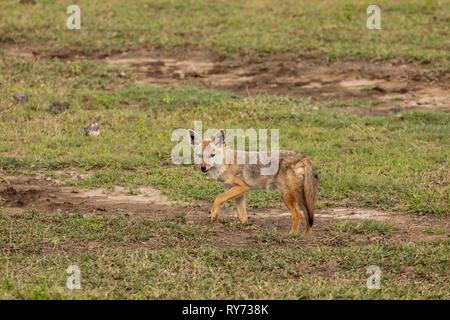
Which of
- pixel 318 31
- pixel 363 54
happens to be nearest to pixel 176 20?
pixel 318 31

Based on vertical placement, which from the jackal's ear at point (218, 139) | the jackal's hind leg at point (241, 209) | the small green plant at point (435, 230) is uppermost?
the jackal's ear at point (218, 139)

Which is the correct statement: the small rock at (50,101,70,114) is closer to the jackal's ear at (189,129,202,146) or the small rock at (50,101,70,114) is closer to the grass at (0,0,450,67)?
the grass at (0,0,450,67)

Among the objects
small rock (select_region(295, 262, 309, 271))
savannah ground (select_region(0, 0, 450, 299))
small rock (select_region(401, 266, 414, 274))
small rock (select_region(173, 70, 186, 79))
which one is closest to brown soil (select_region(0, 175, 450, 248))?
savannah ground (select_region(0, 0, 450, 299))

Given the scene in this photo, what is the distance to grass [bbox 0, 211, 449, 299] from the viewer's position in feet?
22.4

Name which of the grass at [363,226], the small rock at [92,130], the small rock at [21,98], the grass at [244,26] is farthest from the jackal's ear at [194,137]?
the grass at [244,26]

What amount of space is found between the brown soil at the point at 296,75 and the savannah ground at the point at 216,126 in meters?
0.05

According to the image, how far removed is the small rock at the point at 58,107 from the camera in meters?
14.5

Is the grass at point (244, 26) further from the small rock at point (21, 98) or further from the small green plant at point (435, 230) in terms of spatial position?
the small green plant at point (435, 230)

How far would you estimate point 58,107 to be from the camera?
14.5 metres

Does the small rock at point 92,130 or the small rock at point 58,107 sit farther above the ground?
A: the small rock at point 58,107

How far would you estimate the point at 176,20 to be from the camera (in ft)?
64.8

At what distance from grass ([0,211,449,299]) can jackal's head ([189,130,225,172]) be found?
92 cm

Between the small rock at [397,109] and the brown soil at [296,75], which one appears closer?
the small rock at [397,109]

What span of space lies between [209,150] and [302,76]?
7909 mm
